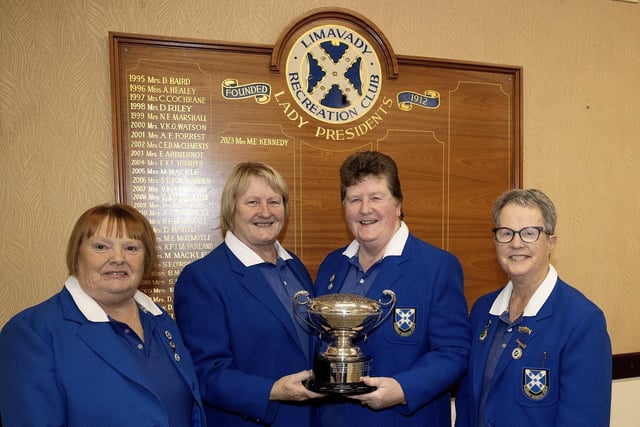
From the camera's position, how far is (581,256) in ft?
11.9

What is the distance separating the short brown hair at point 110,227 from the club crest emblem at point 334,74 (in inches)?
54.9

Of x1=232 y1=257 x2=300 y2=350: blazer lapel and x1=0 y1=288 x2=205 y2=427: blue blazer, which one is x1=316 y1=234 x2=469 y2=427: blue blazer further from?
x1=0 y1=288 x2=205 y2=427: blue blazer

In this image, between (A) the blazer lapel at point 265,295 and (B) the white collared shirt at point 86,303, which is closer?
(B) the white collared shirt at point 86,303

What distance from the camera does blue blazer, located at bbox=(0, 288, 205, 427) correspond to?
1.56 metres

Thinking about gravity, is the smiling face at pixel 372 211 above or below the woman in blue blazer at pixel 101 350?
above

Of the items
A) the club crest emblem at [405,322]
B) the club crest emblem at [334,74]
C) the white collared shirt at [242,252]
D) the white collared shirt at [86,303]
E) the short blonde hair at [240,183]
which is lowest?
the club crest emblem at [405,322]

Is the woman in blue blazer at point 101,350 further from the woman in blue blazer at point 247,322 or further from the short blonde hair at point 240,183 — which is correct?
the short blonde hair at point 240,183

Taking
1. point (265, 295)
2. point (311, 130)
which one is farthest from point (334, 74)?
point (265, 295)

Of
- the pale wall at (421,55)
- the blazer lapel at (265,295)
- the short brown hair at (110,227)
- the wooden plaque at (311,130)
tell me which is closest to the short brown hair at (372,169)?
the blazer lapel at (265,295)

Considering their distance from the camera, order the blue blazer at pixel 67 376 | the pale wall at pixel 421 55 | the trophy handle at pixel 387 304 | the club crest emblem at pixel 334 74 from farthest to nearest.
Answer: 1. the club crest emblem at pixel 334 74
2. the pale wall at pixel 421 55
3. the trophy handle at pixel 387 304
4. the blue blazer at pixel 67 376

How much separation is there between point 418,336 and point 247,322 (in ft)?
2.10

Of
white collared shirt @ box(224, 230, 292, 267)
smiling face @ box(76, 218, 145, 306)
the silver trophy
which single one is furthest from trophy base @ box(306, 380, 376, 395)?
smiling face @ box(76, 218, 145, 306)

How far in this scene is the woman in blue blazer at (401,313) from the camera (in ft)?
6.52

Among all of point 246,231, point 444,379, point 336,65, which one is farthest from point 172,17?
point 444,379
